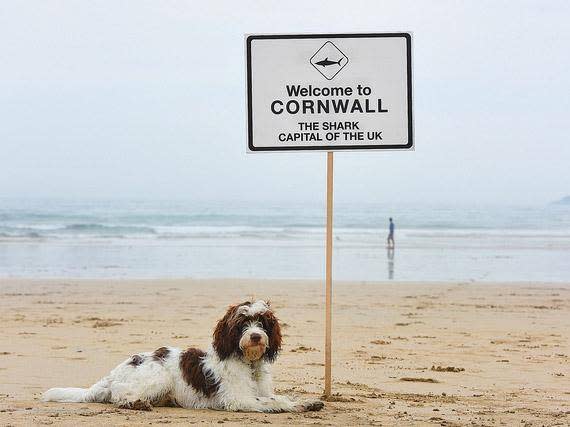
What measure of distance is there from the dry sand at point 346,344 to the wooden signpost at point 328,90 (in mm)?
1483

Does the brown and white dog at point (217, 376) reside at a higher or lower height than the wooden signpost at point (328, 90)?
lower

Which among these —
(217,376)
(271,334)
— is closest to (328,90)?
(271,334)

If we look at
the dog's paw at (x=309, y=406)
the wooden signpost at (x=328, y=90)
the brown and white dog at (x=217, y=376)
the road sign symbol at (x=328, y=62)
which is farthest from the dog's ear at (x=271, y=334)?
the road sign symbol at (x=328, y=62)

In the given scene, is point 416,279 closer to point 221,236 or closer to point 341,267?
point 341,267

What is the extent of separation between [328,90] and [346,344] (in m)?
5.11

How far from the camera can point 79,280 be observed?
21.2 m

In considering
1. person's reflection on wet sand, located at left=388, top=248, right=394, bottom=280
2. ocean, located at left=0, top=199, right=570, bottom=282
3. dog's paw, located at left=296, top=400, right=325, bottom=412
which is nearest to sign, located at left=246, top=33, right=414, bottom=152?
dog's paw, located at left=296, top=400, right=325, bottom=412

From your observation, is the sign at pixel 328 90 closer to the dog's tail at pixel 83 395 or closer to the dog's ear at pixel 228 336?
the dog's ear at pixel 228 336

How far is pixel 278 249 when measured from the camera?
34.2 metres

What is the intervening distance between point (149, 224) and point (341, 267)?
31.8 metres

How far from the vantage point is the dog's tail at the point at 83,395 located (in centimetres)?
732

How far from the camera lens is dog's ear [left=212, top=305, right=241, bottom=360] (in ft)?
22.8

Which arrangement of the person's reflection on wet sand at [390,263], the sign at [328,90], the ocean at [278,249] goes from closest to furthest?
1. the sign at [328,90]
2. the person's reflection on wet sand at [390,263]
3. the ocean at [278,249]

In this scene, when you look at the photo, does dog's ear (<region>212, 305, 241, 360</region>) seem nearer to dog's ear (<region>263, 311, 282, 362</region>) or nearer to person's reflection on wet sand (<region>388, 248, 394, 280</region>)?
dog's ear (<region>263, 311, 282, 362</region>)
